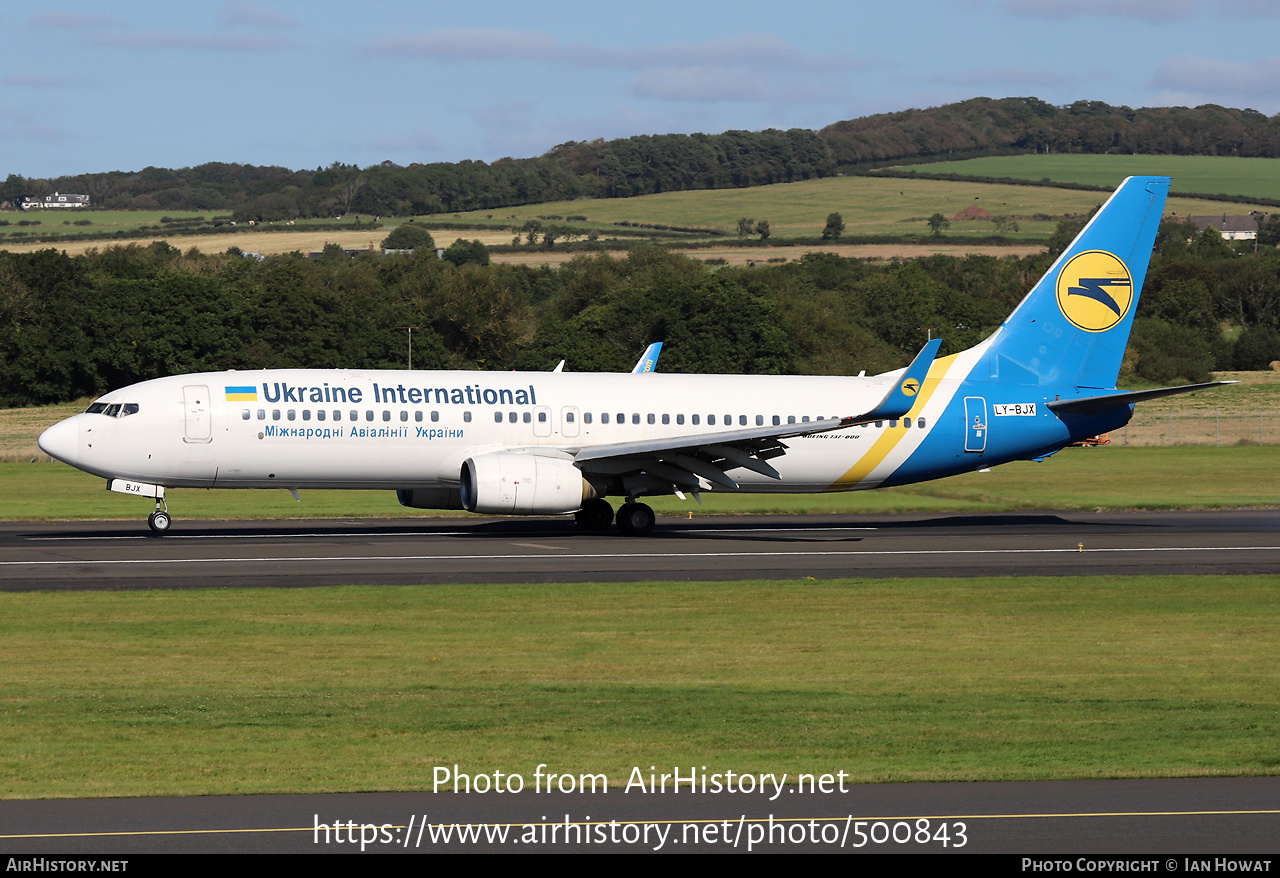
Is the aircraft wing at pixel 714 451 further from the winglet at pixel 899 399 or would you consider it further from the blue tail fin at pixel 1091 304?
the blue tail fin at pixel 1091 304

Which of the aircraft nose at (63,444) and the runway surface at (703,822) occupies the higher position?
the aircraft nose at (63,444)

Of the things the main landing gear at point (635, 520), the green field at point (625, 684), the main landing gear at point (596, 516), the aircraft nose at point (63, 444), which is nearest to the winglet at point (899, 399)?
the main landing gear at point (635, 520)

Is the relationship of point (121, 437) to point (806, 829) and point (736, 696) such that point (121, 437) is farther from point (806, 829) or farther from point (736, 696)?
point (806, 829)

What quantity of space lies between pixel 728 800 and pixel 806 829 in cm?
98

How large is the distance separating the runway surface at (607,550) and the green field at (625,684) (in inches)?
89.2

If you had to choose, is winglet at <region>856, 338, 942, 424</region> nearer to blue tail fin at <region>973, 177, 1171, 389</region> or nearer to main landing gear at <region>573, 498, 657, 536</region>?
main landing gear at <region>573, 498, 657, 536</region>

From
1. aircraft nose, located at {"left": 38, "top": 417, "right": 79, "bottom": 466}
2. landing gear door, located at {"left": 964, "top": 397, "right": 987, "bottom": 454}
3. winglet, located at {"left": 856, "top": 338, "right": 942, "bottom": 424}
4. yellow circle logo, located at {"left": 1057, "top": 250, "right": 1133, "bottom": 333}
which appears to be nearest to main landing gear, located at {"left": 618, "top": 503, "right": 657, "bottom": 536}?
winglet, located at {"left": 856, "top": 338, "right": 942, "bottom": 424}

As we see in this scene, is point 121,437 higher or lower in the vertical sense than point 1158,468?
higher

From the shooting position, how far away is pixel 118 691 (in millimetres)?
16562

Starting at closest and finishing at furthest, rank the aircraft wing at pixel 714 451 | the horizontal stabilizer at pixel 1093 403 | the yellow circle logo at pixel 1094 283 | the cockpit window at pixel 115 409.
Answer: the aircraft wing at pixel 714 451 < the cockpit window at pixel 115 409 < the horizontal stabilizer at pixel 1093 403 < the yellow circle logo at pixel 1094 283

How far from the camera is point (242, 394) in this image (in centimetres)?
3362

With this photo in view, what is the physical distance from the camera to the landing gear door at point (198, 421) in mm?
33219

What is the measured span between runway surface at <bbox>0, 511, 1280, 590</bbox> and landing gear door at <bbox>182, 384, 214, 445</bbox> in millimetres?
2352
